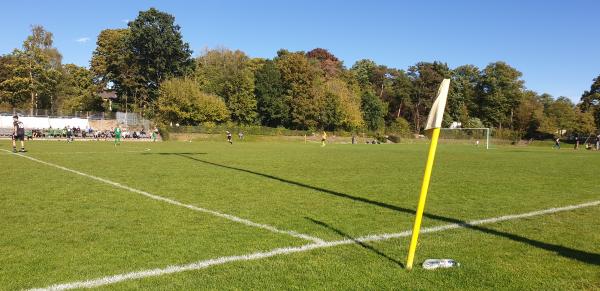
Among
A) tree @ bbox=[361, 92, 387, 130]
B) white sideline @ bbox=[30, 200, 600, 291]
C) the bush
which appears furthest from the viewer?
tree @ bbox=[361, 92, 387, 130]

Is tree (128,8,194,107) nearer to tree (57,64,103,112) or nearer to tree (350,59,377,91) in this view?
tree (57,64,103,112)

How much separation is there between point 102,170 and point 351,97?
69.9m

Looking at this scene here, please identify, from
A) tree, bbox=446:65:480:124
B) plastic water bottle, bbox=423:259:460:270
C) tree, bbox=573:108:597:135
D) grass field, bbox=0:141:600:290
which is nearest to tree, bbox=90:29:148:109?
tree, bbox=446:65:480:124

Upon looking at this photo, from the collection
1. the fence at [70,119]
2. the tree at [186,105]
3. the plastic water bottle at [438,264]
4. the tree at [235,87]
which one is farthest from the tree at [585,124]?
the plastic water bottle at [438,264]

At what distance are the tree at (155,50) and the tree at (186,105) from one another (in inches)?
381

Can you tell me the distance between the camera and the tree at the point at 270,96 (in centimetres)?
7662

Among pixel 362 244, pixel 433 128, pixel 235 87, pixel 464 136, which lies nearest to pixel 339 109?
pixel 235 87

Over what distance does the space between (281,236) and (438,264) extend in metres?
2.27

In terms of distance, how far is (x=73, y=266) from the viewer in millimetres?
4945

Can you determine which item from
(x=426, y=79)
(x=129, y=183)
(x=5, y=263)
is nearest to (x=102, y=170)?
(x=129, y=183)

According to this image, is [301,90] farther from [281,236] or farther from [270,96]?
[281,236]

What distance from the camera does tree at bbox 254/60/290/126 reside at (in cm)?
7662

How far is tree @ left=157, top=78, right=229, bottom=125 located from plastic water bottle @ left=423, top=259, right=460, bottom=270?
62.2 m

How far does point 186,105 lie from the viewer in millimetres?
64750
